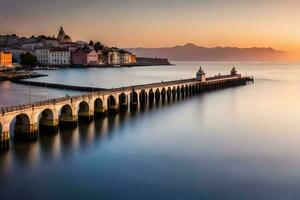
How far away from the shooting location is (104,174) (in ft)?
72.5

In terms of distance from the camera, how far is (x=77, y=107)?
110 feet

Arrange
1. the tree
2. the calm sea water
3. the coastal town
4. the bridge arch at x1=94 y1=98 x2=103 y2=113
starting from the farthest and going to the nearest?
1. the coastal town
2. the tree
3. the bridge arch at x1=94 y1=98 x2=103 y2=113
4. the calm sea water

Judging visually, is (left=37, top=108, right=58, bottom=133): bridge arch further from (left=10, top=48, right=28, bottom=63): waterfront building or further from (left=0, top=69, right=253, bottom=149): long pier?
(left=10, top=48, right=28, bottom=63): waterfront building

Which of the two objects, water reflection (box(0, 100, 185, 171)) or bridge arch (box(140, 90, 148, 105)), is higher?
bridge arch (box(140, 90, 148, 105))

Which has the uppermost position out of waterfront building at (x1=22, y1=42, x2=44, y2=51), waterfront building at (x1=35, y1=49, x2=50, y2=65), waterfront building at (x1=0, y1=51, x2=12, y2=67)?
waterfront building at (x1=22, y1=42, x2=44, y2=51)

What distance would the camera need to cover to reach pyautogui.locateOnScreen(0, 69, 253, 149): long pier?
26922mm

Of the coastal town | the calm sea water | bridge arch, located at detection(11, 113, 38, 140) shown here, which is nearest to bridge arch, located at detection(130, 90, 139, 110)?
the calm sea water

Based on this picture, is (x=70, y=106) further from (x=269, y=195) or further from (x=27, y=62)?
(x=27, y=62)

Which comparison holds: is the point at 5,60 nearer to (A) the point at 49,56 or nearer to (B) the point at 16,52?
(B) the point at 16,52

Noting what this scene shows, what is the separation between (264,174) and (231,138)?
9.27m

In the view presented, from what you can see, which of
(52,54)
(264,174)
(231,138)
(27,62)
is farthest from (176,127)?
(52,54)

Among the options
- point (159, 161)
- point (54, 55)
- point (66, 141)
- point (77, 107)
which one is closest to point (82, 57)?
point (54, 55)

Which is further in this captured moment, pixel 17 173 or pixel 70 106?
pixel 70 106

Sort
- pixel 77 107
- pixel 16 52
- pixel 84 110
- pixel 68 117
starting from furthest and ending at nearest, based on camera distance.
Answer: pixel 16 52 → pixel 84 110 → pixel 77 107 → pixel 68 117
